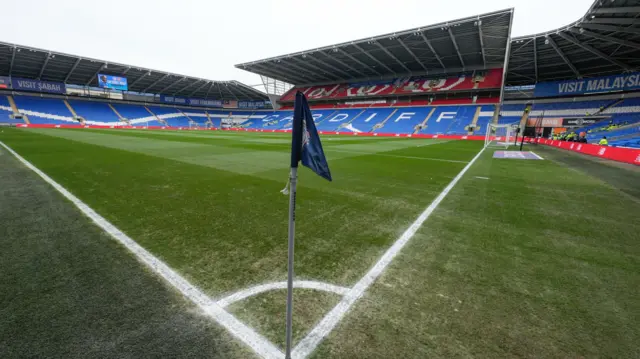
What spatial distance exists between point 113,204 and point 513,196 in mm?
8234

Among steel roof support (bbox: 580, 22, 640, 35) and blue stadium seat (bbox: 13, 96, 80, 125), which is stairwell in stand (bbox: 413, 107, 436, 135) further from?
blue stadium seat (bbox: 13, 96, 80, 125)

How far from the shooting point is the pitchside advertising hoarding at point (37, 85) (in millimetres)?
46781

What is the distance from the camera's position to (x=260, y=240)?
11.5 ft

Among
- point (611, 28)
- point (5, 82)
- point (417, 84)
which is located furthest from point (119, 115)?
point (611, 28)

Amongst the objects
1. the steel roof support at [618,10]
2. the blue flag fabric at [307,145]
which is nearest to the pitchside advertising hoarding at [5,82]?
the blue flag fabric at [307,145]

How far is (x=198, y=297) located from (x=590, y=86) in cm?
5586

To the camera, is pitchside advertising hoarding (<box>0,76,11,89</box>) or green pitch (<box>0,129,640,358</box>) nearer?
green pitch (<box>0,129,640,358</box>)

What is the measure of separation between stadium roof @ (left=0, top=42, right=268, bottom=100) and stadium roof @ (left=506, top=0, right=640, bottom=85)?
55.1 m

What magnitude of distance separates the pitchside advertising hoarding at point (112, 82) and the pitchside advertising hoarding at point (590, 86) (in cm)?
7284

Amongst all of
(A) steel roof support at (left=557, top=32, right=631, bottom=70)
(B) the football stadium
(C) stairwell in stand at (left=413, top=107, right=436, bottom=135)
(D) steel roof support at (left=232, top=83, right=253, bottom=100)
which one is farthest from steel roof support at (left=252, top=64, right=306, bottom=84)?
(B) the football stadium

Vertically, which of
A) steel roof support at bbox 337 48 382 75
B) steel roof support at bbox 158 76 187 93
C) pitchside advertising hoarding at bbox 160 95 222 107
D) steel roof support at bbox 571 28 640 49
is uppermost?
steel roof support at bbox 337 48 382 75

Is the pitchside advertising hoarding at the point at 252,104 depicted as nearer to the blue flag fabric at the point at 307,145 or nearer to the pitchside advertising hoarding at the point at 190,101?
the pitchside advertising hoarding at the point at 190,101

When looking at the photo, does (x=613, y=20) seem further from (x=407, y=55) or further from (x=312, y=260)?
(x=312, y=260)

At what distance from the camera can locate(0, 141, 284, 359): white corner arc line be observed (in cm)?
177
